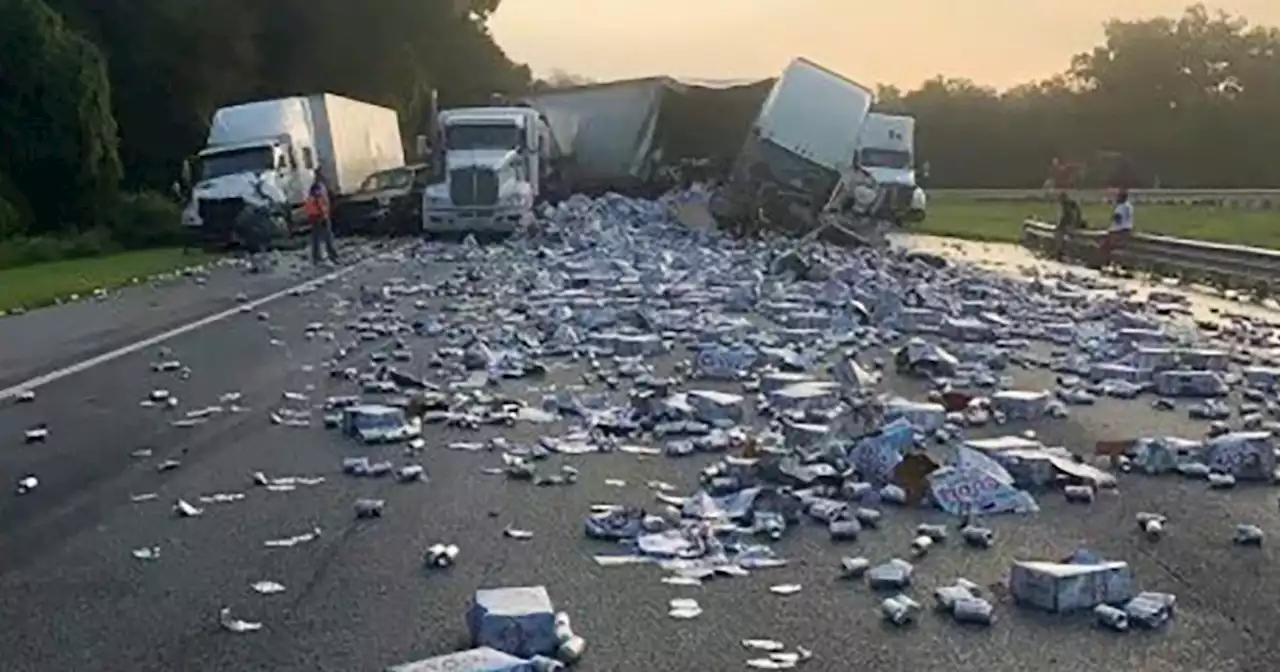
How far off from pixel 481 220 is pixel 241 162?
5.67 meters

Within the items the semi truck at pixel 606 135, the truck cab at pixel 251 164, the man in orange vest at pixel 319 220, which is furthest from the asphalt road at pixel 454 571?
the semi truck at pixel 606 135

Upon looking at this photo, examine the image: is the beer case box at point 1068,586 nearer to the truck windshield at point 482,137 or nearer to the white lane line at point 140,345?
the white lane line at point 140,345

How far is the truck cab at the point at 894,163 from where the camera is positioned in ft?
177

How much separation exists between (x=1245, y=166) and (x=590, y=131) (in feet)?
153

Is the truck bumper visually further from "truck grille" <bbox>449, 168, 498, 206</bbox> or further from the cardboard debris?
the cardboard debris

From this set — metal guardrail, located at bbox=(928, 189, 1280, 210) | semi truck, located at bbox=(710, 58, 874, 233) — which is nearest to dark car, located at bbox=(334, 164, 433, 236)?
semi truck, located at bbox=(710, 58, 874, 233)

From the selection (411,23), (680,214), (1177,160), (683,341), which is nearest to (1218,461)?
(683,341)

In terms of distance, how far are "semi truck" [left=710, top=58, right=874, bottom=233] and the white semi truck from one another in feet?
18.9

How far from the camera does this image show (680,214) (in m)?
47.6

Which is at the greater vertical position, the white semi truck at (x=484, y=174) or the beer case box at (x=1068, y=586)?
the beer case box at (x=1068, y=586)

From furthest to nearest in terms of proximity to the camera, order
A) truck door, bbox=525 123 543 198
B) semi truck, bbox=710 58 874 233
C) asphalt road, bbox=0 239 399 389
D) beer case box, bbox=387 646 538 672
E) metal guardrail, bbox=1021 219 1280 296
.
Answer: truck door, bbox=525 123 543 198
semi truck, bbox=710 58 874 233
metal guardrail, bbox=1021 219 1280 296
asphalt road, bbox=0 239 399 389
beer case box, bbox=387 646 538 672

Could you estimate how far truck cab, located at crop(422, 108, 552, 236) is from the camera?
Result: 4509 centimetres

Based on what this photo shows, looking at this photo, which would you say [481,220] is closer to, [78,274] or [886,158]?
[78,274]

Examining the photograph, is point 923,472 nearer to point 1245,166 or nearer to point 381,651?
point 381,651
